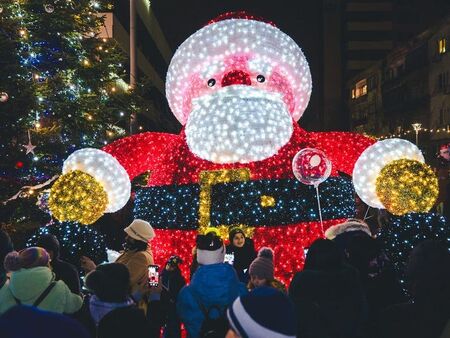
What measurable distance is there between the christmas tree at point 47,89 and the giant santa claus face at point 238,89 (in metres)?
3.21

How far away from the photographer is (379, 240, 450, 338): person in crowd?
9.88 ft

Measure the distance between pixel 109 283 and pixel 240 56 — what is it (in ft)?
18.8

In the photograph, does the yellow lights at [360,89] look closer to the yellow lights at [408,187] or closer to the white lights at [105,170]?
the white lights at [105,170]

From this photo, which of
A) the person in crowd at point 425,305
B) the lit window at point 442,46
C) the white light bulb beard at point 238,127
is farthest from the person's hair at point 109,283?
the lit window at point 442,46

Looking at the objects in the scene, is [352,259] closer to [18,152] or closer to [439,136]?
[18,152]

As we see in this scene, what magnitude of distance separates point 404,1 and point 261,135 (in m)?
78.5

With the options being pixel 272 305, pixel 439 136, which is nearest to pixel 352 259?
pixel 272 305

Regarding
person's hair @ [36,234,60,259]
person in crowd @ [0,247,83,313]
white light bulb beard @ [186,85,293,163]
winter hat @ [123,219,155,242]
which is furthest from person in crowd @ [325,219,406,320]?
white light bulb beard @ [186,85,293,163]

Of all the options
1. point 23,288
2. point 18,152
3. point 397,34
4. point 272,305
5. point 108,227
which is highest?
point 397,34

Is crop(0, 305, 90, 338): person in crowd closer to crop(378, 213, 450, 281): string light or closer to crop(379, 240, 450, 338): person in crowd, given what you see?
crop(379, 240, 450, 338): person in crowd

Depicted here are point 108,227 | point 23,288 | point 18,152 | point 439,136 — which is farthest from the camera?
point 439,136

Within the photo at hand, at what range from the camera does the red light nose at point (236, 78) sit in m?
8.52

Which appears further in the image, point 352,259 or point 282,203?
point 282,203

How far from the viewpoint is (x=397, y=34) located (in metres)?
78.7
